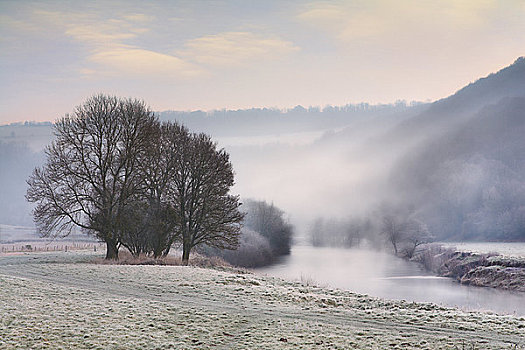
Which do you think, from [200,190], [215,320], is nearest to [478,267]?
[200,190]

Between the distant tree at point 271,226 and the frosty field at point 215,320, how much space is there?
215 feet

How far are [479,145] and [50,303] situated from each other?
187 metres

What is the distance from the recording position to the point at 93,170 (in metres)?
41.4

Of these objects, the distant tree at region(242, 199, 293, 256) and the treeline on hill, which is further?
the distant tree at region(242, 199, 293, 256)

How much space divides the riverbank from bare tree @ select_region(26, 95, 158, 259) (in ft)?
132

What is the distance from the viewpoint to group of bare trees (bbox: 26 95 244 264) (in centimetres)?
4056

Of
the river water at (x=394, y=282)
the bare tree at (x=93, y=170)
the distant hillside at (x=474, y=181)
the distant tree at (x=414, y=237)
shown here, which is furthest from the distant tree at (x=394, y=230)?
the bare tree at (x=93, y=170)

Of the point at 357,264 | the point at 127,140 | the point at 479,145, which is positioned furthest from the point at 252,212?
the point at 479,145

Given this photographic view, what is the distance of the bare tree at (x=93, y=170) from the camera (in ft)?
132

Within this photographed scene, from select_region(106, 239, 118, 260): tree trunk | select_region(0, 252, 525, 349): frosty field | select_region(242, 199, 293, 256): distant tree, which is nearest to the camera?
select_region(0, 252, 525, 349): frosty field

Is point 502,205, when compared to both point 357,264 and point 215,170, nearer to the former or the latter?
point 357,264

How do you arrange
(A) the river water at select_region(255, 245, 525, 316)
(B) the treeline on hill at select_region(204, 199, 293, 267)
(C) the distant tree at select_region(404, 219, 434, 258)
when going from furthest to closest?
(C) the distant tree at select_region(404, 219, 434, 258), (B) the treeline on hill at select_region(204, 199, 293, 267), (A) the river water at select_region(255, 245, 525, 316)

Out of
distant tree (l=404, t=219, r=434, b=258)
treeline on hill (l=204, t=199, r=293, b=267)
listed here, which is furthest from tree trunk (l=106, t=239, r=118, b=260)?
distant tree (l=404, t=219, r=434, b=258)

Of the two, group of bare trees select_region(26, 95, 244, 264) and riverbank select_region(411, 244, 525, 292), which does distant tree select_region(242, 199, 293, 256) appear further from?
group of bare trees select_region(26, 95, 244, 264)
